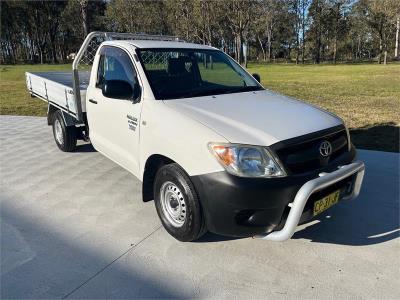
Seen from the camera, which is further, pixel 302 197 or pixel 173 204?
pixel 173 204

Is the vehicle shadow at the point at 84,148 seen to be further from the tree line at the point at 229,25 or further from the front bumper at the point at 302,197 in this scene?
the tree line at the point at 229,25

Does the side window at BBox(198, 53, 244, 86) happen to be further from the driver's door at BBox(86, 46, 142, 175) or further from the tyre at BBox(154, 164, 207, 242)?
the tyre at BBox(154, 164, 207, 242)

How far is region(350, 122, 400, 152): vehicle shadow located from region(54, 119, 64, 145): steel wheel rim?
17.0 feet

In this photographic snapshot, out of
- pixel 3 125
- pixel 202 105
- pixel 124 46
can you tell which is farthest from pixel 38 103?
pixel 202 105

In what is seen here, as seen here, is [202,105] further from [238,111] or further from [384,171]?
[384,171]

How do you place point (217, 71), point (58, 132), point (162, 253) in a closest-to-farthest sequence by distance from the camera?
point (162, 253), point (217, 71), point (58, 132)

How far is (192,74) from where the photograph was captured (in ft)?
14.8

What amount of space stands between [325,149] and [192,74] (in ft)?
6.22

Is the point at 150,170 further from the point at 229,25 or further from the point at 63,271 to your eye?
the point at 229,25

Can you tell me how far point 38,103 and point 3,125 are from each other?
430 cm

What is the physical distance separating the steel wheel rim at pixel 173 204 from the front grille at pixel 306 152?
994 mm

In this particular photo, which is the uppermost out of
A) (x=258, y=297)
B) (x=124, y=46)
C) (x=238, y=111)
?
(x=124, y=46)

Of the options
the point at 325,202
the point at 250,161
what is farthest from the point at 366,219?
the point at 250,161

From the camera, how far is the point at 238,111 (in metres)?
3.58
